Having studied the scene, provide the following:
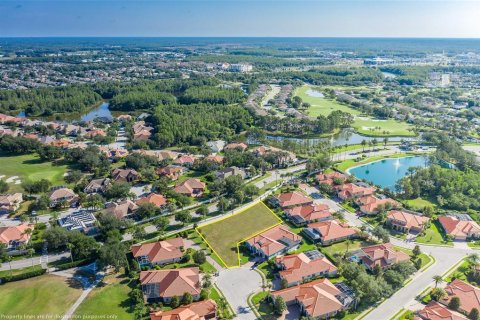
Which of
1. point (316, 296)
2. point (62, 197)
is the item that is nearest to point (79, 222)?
point (62, 197)

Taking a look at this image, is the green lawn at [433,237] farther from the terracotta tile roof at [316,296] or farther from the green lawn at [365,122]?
the green lawn at [365,122]

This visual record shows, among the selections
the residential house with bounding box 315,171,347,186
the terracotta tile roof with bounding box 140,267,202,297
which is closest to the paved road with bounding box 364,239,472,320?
the residential house with bounding box 315,171,347,186

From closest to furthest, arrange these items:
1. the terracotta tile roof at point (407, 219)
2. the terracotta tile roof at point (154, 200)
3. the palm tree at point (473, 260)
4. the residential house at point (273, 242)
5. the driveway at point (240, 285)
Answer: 1. the driveway at point (240, 285)
2. the palm tree at point (473, 260)
3. the residential house at point (273, 242)
4. the terracotta tile roof at point (407, 219)
5. the terracotta tile roof at point (154, 200)

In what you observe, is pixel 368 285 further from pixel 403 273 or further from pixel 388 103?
pixel 388 103

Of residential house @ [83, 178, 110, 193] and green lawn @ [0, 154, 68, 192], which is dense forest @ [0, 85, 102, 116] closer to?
green lawn @ [0, 154, 68, 192]

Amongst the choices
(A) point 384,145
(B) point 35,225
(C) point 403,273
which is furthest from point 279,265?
(A) point 384,145

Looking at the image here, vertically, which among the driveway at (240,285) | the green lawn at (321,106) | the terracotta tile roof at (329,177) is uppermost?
the green lawn at (321,106)

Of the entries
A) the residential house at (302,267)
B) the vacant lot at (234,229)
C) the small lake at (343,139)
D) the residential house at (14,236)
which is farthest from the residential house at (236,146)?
the residential house at (14,236)
